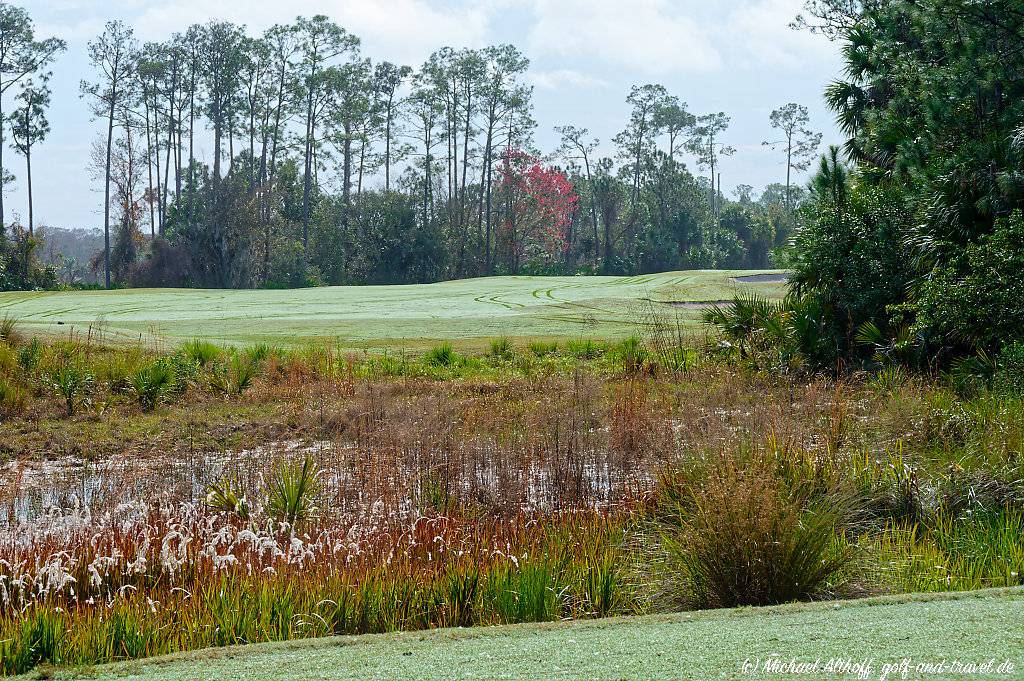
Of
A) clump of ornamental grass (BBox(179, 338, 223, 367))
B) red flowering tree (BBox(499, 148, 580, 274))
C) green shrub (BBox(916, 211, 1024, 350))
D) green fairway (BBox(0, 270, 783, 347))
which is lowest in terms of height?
clump of ornamental grass (BBox(179, 338, 223, 367))

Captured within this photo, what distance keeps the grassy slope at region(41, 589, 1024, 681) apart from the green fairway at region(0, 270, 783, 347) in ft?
54.6

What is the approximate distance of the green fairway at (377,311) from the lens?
78.5 feet

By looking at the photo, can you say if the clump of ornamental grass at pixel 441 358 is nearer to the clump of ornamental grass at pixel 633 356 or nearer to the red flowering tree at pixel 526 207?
the clump of ornamental grass at pixel 633 356

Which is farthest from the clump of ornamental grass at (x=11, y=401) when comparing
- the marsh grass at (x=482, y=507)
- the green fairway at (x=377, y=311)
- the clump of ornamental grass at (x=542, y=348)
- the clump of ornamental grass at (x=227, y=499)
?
the clump of ornamental grass at (x=542, y=348)

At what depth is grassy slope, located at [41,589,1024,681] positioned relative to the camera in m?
4.10

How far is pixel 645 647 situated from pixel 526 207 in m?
61.8

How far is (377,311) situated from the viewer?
31.3 m

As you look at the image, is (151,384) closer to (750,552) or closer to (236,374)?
(236,374)

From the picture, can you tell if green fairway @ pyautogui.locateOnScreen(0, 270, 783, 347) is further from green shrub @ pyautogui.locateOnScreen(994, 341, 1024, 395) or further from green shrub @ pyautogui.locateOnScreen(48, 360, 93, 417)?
green shrub @ pyautogui.locateOnScreen(994, 341, 1024, 395)

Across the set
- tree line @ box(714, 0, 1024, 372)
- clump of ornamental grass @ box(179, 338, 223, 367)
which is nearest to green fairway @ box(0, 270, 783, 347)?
clump of ornamental grass @ box(179, 338, 223, 367)

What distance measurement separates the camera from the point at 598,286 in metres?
43.4

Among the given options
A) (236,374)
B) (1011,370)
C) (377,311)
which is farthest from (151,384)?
(377,311)

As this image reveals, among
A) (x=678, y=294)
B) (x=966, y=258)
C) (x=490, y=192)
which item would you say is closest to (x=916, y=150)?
(x=966, y=258)

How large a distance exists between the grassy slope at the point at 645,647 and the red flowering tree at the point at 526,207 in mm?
59599
